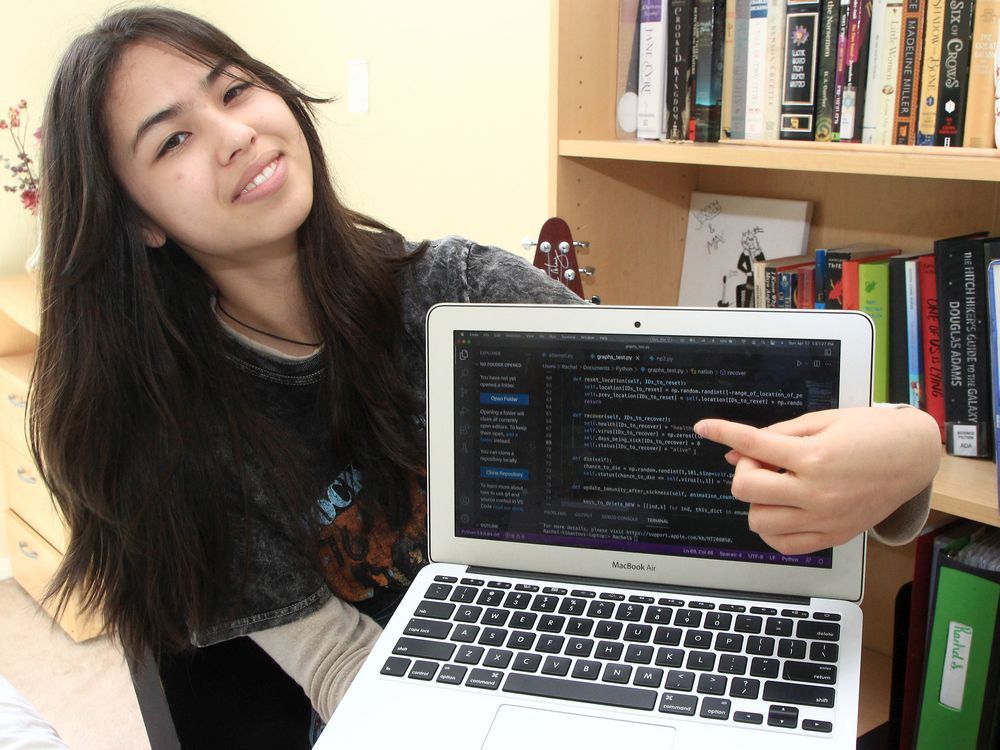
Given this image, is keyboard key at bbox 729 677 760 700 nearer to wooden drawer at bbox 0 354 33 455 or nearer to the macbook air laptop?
the macbook air laptop

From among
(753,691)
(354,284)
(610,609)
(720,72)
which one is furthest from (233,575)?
(720,72)

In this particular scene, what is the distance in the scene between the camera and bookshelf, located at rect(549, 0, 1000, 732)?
3.33ft

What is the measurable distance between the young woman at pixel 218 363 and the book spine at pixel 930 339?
447 millimetres

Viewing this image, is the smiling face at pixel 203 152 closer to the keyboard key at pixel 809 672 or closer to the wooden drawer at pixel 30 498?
the keyboard key at pixel 809 672

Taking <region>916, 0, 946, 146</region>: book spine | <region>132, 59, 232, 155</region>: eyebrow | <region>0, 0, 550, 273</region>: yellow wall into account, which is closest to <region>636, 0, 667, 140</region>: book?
<region>916, 0, 946, 146</region>: book spine

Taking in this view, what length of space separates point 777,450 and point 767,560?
0.42ft

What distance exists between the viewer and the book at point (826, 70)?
111cm

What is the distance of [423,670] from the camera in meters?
0.64

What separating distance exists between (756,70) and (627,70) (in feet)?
0.60

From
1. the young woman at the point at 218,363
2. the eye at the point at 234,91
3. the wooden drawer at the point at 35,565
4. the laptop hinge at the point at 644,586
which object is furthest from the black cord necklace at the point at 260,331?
the wooden drawer at the point at 35,565

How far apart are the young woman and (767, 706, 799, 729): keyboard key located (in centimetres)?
40

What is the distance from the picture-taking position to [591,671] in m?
0.63

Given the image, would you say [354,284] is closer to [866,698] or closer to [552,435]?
[552,435]

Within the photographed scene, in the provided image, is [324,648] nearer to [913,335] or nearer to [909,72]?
[913,335]
